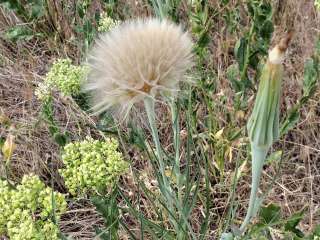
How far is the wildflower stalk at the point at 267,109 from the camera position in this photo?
0.83 m

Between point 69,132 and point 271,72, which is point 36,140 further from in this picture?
point 271,72

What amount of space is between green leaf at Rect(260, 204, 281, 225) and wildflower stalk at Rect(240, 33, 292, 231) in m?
0.24

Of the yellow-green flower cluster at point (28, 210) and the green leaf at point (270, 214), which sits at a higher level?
the yellow-green flower cluster at point (28, 210)

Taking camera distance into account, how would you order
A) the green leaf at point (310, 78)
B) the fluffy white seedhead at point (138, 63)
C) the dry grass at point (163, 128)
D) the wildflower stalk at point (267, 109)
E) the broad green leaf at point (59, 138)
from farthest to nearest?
1. the dry grass at point (163, 128)
2. the green leaf at point (310, 78)
3. the broad green leaf at point (59, 138)
4. the fluffy white seedhead at point (138, 63)
5. the wildflower stalk at point (267, 109)

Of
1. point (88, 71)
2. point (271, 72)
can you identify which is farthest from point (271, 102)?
point (88, 71)

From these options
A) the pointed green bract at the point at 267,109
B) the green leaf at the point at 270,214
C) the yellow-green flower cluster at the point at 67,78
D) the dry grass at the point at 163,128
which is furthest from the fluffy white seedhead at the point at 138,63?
the dry grass at the point at 163,128

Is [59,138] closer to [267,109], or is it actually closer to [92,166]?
[92,166]

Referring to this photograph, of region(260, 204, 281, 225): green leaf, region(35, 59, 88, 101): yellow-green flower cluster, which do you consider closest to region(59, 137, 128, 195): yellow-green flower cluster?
region(35, 59, 88, 101): yellow-green flower cluster

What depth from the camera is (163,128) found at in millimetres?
2197

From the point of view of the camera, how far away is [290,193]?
197cm

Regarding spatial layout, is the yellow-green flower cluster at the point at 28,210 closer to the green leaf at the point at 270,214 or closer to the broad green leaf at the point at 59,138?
the broad green leaf at the point at 59,138

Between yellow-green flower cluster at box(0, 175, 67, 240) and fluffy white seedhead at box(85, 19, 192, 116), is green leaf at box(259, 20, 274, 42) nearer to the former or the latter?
fluffy white seedhead at box(85, 19, 192, 116)

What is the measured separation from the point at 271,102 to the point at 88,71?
541 mm

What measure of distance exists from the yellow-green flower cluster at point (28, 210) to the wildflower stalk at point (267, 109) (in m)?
0.39
